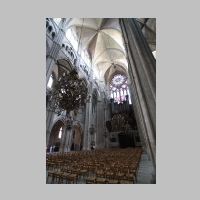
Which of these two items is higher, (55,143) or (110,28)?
(110,28)

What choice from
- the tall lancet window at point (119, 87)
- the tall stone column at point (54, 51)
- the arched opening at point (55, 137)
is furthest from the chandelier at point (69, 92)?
the tall lancet window at point (119, 87)

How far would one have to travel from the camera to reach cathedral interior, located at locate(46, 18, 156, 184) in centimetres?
574

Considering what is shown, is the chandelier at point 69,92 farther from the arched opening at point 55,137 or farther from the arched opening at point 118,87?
the arched opening at point 118,87

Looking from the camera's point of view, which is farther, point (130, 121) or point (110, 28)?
point (130, 121)

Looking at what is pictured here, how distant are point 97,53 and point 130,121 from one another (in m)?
14.8

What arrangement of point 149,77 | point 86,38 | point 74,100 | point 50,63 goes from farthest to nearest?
point 86,38 < point 50,63 < point 74,100 < point 149,77

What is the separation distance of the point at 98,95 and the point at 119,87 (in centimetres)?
836

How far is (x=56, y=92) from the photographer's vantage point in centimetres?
856

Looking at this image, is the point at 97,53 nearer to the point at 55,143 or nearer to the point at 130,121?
the point at 130,121

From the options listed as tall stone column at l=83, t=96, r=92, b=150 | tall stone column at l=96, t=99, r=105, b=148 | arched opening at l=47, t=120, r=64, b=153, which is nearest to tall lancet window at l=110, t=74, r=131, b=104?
tall stone column at l=96, t=99, r=105, b=148

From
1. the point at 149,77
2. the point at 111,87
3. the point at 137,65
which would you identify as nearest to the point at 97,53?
the point at 111,87

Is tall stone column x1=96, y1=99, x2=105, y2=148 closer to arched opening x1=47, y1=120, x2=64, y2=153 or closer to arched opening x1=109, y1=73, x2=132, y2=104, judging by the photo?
arched opening x1=109, y1=73, x2=132, y2=104

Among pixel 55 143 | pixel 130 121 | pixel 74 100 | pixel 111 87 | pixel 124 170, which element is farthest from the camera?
pixel 111 87

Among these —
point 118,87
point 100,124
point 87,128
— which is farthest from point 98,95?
point 87,128
